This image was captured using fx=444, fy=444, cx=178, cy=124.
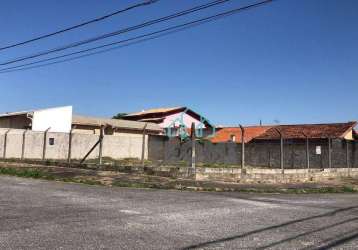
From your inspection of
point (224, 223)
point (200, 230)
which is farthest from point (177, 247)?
point (224, 223)

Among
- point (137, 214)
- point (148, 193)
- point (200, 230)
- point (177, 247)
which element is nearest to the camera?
point (177, 247)

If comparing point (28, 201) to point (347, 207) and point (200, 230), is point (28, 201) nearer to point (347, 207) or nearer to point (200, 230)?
point (200, 230)

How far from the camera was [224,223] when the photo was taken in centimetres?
747

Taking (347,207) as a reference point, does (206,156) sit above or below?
above

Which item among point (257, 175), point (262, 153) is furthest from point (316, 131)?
point (257, 175)

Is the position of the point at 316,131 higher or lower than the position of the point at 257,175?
higher

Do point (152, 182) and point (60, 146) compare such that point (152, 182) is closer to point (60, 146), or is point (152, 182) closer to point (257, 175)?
point (257, 175)

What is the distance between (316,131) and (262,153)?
9223mm

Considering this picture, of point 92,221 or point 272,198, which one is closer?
point 92,221

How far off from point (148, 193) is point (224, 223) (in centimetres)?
448

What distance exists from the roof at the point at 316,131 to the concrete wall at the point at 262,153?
11.6 feet

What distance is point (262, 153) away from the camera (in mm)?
27281

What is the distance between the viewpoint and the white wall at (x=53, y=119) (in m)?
31.7

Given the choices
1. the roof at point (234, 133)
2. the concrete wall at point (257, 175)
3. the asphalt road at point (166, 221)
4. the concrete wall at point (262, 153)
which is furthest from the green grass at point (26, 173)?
the roof at point (234, 133)
